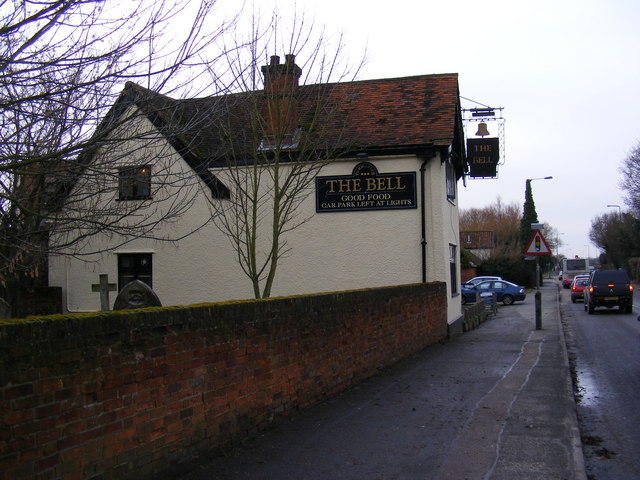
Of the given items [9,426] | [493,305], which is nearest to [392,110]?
[493,305]

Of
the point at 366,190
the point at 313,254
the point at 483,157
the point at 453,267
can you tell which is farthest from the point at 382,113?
the point at 483,157

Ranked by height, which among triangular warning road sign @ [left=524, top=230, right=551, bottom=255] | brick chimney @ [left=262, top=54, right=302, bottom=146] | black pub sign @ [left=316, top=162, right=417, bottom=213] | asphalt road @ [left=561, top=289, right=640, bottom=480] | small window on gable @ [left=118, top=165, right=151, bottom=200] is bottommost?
asphalt road @ [left=561, top=289, right=640, bottom=480]

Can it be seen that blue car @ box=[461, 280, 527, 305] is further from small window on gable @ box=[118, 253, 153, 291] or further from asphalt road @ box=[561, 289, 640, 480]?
small window on gable @ box=[118, 253, 153, 291]

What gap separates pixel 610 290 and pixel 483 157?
27.0 feet

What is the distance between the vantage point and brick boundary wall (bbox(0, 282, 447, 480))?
4.10 metres

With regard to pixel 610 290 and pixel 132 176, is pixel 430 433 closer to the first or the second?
pixel 132 176

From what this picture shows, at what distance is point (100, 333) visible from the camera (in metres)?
4.71

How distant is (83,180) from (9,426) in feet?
15.2

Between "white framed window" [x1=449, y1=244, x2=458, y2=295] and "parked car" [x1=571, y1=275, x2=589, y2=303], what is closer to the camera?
"white framed window" [x1=449, y1=244, x2=458, y2=295]

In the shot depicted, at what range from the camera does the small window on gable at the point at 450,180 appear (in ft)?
62.7

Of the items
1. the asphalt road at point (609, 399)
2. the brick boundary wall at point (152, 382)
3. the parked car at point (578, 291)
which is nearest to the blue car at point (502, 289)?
the parked car at point (578, 291)

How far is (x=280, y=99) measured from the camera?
12977 millimetres

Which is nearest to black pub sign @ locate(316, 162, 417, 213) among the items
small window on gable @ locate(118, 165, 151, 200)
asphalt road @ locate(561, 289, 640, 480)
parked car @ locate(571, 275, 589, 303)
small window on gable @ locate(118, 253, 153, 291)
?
small window on gable @ locate(118, 253, 153, 291)

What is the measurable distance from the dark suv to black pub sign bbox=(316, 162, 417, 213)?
49.3 ft
